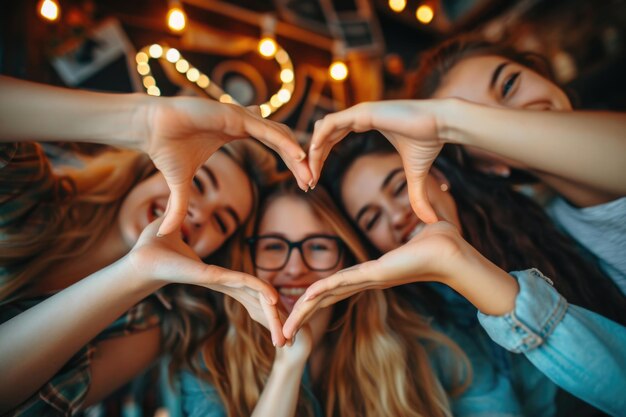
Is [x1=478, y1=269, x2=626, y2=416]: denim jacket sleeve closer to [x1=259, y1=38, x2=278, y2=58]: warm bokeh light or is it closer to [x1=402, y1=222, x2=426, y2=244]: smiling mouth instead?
[x1=402, y1=222, x2=426, y2=244]: smiling mouth

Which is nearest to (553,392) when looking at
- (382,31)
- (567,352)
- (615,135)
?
(567,352)

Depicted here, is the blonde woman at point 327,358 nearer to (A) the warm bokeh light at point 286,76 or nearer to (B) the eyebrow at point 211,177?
(B) the eyebrow at point 211,177

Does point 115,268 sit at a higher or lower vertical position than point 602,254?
higher

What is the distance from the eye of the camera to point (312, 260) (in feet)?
4.01

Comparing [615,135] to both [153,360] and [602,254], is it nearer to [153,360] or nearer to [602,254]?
[602,254]

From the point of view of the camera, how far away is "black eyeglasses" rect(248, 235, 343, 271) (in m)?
1.21

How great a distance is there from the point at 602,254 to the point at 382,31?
6.69 ft

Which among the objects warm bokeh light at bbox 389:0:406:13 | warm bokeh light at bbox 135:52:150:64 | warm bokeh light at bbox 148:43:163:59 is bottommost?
warm bokeh light at bbox 135:52:150:64

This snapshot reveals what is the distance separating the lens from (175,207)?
0.85 m

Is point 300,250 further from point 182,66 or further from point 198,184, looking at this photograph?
point 182,66

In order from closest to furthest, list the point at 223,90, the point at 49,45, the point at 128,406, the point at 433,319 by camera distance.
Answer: the point at 128,406 < the point at 433,319 < the point at 49,45 < the point at 223,90

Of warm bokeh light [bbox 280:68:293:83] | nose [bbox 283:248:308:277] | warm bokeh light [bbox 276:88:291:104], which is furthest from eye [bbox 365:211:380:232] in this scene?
warm bokeh light [bbox 280:68:293:83]

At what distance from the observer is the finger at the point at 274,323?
2.79 feet

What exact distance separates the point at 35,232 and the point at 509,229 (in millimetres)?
1534
